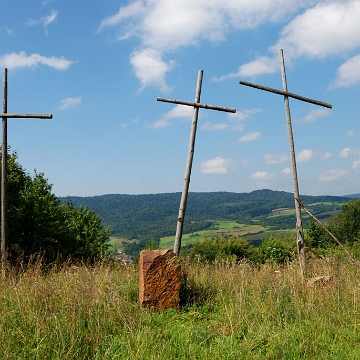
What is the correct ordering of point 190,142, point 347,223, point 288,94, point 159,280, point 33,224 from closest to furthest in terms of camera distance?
1. point 159,280
2. point 190,142
3. point 288,94
4. point 33,224
5. point 347,223

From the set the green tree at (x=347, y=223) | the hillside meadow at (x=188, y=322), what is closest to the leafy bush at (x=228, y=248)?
the green tree at (x=347, y=223)

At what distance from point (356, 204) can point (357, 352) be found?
211 ft

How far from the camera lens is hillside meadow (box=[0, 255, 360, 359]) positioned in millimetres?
5422

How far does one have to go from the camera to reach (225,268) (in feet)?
31.5

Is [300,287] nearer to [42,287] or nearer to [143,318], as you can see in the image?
[143,318]

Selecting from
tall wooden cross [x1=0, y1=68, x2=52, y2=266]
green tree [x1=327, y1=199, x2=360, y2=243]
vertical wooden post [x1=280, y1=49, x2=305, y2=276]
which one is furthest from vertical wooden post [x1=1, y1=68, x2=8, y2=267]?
green tree [x1=327, y1=199, x2=360, y2=243]

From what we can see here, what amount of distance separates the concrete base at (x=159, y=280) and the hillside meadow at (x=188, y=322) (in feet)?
0.75

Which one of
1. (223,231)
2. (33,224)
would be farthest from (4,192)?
(223,231)

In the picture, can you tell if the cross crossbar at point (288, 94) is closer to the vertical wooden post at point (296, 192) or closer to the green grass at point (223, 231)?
the vertical wooden post at point (296, 192)

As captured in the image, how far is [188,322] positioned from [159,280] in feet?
3.31

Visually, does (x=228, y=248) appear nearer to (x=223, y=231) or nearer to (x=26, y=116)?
(x=26, y=116)

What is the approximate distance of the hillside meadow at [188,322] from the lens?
5.42 m

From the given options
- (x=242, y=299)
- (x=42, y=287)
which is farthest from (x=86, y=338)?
(x=242, y=299)

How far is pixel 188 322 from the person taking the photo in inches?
263
